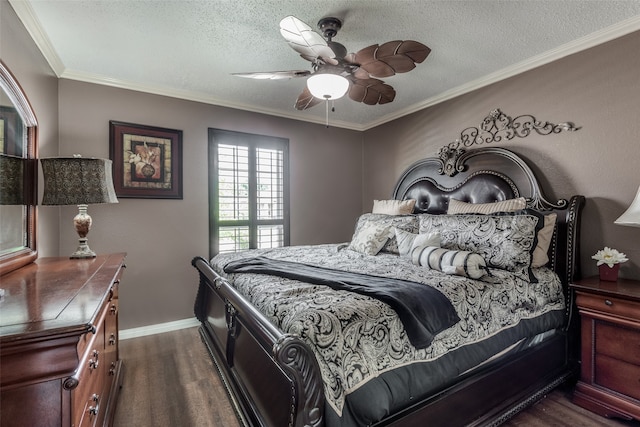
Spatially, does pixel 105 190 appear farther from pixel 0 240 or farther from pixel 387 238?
pixel 387 238

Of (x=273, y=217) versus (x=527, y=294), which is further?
(x=273, y=217)

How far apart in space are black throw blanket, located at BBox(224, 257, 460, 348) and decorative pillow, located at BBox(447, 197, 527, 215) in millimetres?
1390

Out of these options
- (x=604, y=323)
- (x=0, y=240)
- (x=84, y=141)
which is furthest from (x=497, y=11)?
(x=84, y=141)

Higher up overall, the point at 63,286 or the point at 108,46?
the point at 108,46

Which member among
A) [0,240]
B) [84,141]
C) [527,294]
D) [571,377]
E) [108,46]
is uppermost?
[108,46]

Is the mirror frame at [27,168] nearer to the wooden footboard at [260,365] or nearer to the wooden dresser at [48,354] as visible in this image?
the wooden dresser at [48,354]

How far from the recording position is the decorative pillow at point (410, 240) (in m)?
2.39

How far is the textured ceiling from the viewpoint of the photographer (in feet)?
6.56

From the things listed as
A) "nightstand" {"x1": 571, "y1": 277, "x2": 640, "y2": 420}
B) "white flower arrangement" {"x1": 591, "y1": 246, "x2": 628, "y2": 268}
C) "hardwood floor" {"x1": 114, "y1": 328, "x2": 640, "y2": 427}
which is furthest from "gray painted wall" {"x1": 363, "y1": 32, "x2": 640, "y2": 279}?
"hardwood floor" {"x1": 114, "y1": 328, "x2": 640, "y2": 427}

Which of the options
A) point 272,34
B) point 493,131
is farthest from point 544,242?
point 272,34

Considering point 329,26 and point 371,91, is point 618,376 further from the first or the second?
point 329,26

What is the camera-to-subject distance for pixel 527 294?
201cm

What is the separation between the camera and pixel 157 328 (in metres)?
3.27

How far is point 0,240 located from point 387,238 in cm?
265
